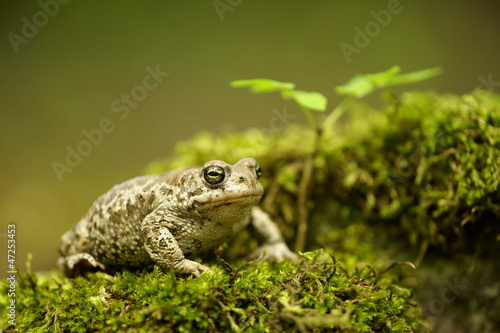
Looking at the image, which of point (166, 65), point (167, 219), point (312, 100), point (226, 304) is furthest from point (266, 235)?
point (166, 65)

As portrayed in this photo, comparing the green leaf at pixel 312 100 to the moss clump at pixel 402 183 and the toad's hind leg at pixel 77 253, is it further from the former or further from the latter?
the toad's hind leg at pixel 77 253

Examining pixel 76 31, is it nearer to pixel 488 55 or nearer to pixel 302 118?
pixel 302 118

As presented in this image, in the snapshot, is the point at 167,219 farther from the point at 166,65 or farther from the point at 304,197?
the point at 166,65

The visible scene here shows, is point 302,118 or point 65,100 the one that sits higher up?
point 65,100

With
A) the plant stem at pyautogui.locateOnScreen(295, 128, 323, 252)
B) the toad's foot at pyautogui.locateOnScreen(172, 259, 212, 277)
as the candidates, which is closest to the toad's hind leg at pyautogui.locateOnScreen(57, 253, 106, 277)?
the toad's foot at pyautogui.locateOnScreen(172, 259, 212, 277)

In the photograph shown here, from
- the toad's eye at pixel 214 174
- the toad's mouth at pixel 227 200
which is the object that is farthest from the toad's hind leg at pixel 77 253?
the toad's eye at pixel 214 174

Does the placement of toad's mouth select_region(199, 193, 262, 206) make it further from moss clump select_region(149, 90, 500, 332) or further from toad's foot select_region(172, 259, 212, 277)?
moss clump select_region(149, 90, 500, 332)

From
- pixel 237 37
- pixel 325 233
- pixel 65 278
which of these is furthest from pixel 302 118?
pixel 65 278
